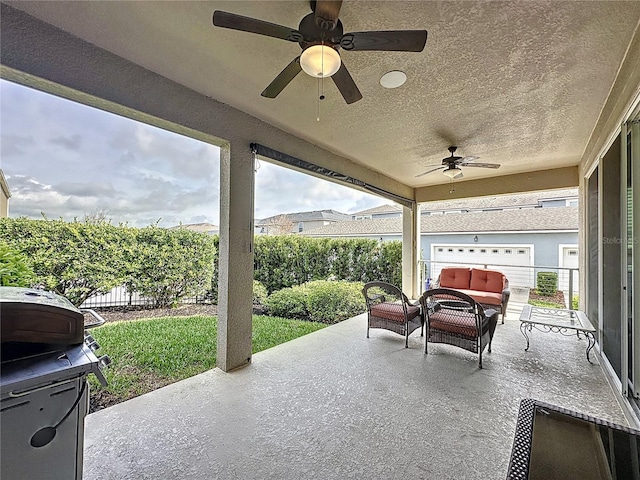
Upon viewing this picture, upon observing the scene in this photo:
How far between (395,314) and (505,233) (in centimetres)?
620

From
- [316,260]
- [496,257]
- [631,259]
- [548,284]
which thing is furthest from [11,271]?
[496,257]

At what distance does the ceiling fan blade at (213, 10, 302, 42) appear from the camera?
1.40m

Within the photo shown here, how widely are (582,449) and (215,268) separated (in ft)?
19.0

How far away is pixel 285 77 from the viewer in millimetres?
1866

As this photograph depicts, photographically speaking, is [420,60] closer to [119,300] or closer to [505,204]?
[119,300]

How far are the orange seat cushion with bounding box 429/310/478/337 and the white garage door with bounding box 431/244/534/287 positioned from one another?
3.95m

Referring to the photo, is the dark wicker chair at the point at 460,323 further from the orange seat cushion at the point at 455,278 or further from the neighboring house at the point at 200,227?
the neighboring house at the point at 200,227

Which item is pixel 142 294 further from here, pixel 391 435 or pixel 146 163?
pixel 391 435

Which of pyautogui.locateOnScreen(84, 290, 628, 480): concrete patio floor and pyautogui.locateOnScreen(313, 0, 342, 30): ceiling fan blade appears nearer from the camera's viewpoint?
pyautogui.locateOnScreen(313, 0, 342, 30): ceiling fan blade

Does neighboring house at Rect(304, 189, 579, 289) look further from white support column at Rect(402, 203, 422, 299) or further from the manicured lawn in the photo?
the manicured lawn

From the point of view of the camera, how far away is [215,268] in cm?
586

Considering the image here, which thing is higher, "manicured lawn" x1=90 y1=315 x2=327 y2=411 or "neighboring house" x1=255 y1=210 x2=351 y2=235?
"neighboring house" x1=255 y1=210 x2=351 y2=235

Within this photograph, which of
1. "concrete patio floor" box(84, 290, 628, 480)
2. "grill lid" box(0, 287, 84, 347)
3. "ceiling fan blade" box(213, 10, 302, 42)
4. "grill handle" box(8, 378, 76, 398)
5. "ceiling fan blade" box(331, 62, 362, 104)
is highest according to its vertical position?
"ceiling fan blade" box(213, 10, 302, 42)

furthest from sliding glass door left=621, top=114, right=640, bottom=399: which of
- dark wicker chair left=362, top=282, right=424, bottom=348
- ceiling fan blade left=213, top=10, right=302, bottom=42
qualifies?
→ ceiling fan blade left=213, top=10, right=302, bottom=42
